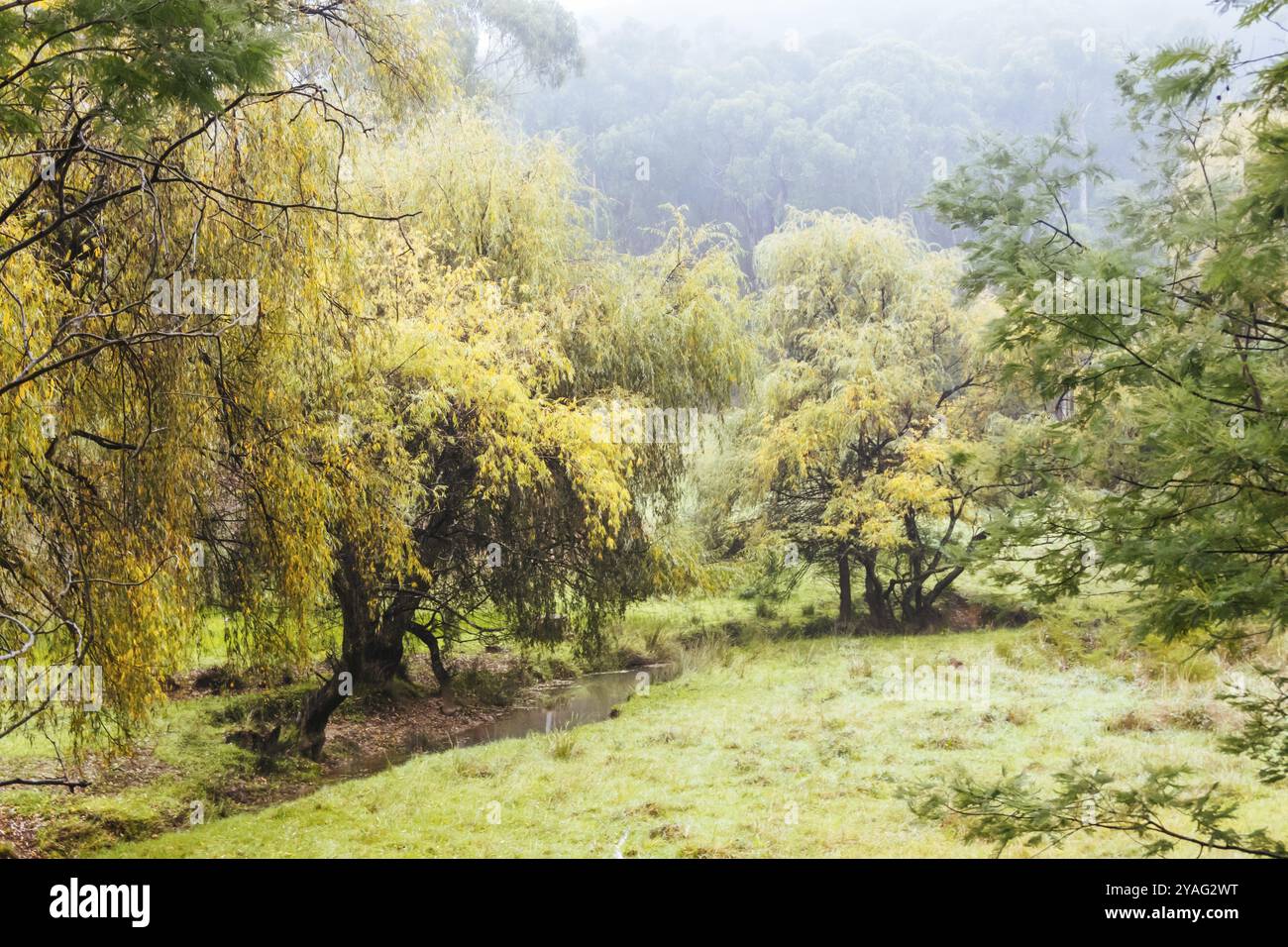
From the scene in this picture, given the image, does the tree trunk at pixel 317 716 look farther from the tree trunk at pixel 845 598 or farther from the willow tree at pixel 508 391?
the tree trunk at pixel 845 598

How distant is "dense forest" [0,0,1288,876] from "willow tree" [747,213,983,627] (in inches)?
3.5

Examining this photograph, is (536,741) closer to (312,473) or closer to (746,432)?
(312,473)

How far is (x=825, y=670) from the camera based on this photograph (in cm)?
1239

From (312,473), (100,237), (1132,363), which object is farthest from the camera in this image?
(312,473)

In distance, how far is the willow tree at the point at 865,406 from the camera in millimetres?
13656

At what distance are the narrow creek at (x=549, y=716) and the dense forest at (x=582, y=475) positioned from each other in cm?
13

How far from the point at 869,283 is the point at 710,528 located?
4.64m

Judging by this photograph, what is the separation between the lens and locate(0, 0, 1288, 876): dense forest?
4027 millimetres

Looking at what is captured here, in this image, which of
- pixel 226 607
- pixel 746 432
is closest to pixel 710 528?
pixel 746 432
